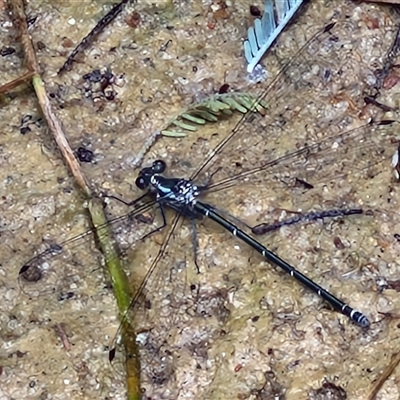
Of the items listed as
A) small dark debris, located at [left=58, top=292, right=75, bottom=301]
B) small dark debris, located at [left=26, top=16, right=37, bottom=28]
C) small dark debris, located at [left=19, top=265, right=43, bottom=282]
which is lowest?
small dark debris, located at [left=58, top=292, right=75, bottom=301]

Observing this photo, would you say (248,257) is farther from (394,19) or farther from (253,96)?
(394,19)

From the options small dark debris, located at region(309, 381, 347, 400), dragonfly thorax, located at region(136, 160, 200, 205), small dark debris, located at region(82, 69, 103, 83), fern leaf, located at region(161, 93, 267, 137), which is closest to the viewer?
small dark debris, located at region(309, 381, 347, 400)

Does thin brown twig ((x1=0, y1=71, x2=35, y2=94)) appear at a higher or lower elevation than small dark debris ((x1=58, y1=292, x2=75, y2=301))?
higher

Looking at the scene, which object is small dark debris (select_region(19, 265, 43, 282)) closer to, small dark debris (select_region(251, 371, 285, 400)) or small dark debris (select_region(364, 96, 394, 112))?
small dark debris (select_region(251, 371, 285, 400))

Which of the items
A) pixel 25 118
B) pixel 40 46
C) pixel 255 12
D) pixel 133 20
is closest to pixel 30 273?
pixel 25 118

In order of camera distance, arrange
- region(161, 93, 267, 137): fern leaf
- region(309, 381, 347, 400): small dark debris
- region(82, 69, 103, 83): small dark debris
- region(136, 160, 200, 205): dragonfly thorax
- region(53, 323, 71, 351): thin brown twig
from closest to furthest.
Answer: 1. region(309, 381, 347, 400): small dark debris
2. region(53, 323, 71, 351): thin brown twig
3. region(136, 160, 200, 205): dragonfly thorax
4. region(161, 93, 267, 137): fern leaf
5. region(82, 69, 103, 83): small dark debris

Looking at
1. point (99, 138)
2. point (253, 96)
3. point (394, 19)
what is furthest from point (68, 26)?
point (394, 19)

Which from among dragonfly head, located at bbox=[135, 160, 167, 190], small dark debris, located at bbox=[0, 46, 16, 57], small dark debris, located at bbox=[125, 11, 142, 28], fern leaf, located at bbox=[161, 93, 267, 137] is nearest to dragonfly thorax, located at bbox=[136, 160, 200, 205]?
dragonfly head, located at bbox=[135, 160, 167, 190]
